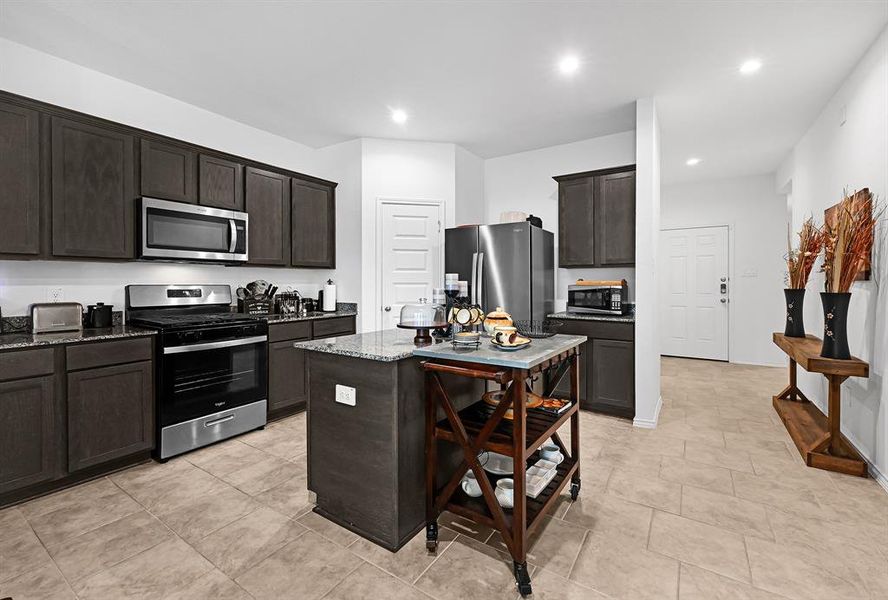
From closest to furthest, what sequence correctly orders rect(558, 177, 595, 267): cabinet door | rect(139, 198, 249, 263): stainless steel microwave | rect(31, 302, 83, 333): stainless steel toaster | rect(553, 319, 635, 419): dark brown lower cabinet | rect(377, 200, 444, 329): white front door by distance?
1. rect(31, 302, 83, 333): stainless steel toaster
2. rect(139, 198, 249, 263): stainless steel microwave
3. rect(553, 319, 635, 419): dark brown lower cabinet
4. rect(558, 177, 595, 267): cabinet door
5. rect(377, 200, 444, 329): white front door

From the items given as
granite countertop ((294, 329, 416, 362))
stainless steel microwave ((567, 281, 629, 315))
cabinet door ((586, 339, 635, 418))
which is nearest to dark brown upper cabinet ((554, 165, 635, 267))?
stainless steel microwave ((567, 281, 629, 315))

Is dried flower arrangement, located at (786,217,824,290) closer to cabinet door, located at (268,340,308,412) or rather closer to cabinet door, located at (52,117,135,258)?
cabinet door, located at (268,340,308,412)

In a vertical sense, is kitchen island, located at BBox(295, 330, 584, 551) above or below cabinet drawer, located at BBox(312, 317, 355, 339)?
below

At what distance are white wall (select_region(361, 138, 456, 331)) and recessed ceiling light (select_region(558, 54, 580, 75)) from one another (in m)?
1.80

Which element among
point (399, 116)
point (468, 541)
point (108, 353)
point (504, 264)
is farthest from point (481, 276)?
point (108, 353)

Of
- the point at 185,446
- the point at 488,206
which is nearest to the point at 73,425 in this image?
the point at 185,446

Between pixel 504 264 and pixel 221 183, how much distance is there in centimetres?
273

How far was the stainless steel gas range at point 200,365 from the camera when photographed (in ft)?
9.50

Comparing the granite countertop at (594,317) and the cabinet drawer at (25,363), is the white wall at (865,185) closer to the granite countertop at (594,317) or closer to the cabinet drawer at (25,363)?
the granite countertop at (594,317)

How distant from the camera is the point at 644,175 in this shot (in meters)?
3.61

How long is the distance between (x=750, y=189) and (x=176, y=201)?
7370mm

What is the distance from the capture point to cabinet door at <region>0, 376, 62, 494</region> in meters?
2.27

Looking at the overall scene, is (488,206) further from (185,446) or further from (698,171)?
(185,446)

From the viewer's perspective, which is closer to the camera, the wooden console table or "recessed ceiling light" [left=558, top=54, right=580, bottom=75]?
the wooden console table
